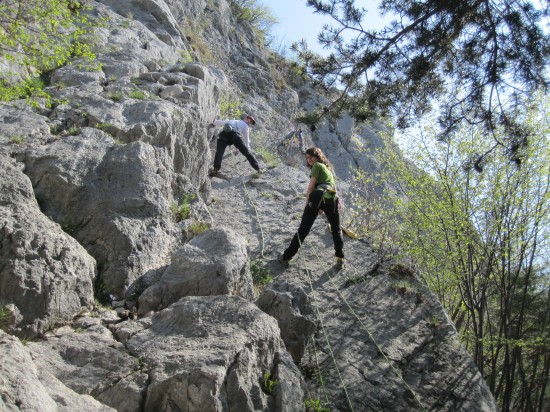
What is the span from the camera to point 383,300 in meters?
7.17

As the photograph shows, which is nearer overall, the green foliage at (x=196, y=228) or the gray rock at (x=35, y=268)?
the gray rock at (x=35, y=268)

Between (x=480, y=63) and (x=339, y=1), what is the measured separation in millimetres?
1929

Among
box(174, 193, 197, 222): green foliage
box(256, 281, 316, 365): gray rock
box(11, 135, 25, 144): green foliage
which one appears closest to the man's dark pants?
box(174, 193, 197, 222): green foliage

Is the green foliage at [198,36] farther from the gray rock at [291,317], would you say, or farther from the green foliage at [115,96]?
the gray rock at [291,317]

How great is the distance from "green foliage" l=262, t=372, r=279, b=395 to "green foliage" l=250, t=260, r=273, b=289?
254 cm

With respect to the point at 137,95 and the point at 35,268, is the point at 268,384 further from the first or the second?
the point at 137,95

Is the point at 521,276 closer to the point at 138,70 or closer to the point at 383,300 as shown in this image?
the point at 383,300

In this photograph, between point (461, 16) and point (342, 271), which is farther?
point (342, 271)

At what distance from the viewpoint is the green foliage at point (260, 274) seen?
6996 millimetres

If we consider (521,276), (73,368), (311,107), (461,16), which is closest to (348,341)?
(73,368)

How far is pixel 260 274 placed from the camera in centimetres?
725

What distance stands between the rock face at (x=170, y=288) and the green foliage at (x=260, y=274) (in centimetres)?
3

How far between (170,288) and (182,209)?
2150 millimetres

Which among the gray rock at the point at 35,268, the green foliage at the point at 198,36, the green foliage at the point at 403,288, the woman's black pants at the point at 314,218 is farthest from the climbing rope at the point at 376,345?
the green foliage at the point at 198,36
